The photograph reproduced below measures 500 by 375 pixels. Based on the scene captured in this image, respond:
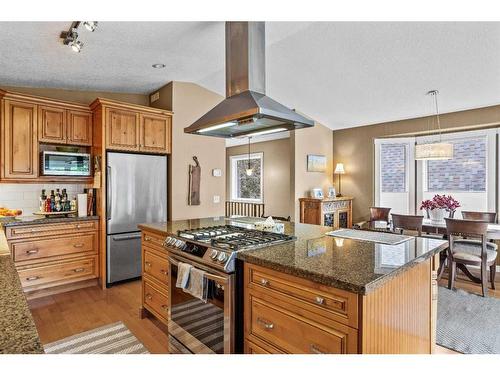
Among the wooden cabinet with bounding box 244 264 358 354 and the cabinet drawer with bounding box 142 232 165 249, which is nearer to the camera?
the wooden cabinet with bounding box 244 264 358 354

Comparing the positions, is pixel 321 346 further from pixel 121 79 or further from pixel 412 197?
pixel 412 197

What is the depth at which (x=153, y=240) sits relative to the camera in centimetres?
269

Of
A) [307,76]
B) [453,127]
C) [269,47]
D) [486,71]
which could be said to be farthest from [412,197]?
[269,47]

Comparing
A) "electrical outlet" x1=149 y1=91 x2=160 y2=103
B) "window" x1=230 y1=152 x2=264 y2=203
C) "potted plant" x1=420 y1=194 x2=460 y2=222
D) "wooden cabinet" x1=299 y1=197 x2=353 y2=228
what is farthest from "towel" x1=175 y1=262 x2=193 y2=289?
"window" x1=230 y1=152 x2=264 y2=203

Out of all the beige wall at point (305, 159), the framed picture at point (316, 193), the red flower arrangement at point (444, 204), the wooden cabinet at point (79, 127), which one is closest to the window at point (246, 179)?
the beige wall at point (305, 159)

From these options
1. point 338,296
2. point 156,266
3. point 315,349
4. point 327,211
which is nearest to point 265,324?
point 315,349

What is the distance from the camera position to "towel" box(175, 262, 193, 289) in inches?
79.6

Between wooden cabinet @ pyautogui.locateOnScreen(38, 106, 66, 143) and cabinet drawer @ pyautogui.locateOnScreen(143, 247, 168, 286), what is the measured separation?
6.71 ft

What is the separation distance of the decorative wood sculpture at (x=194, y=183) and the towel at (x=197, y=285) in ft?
8.12

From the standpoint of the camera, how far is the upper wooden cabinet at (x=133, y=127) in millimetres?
3758

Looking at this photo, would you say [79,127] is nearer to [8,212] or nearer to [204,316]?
[8,212]

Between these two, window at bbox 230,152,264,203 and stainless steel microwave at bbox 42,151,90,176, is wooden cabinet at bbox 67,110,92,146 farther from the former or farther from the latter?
window at bbox 230,152,264,203

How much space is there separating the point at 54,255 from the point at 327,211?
13.8 feet
